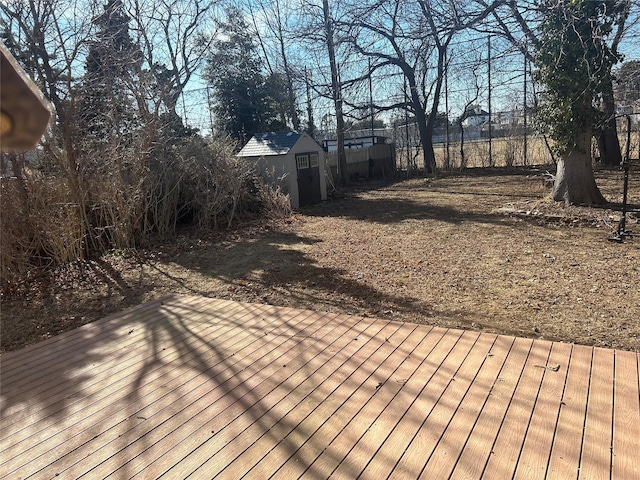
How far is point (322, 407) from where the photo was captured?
7.55ft

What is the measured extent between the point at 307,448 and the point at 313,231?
20.4ft

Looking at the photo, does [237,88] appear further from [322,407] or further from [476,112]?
[322,407]

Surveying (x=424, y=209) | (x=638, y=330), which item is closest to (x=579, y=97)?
(x=424, y=209)

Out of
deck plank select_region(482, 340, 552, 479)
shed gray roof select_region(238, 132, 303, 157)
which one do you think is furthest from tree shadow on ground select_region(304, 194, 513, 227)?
deck plank select_region(482, 340, 552, 479)

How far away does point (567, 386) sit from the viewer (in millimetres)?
2363

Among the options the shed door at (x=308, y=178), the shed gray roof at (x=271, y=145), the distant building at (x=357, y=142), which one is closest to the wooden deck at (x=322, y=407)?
the shed gray roof at (x=271, y=145)

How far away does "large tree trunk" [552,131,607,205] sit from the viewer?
7922mm

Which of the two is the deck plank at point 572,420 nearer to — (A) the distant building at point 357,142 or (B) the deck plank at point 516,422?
(B) the deck plank at point 516,422

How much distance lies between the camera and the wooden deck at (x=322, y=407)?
73.9 inches

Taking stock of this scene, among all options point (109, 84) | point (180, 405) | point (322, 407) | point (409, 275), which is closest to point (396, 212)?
point (409, 275)

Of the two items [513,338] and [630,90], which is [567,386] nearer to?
[513,338]

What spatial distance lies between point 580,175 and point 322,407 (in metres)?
7.74

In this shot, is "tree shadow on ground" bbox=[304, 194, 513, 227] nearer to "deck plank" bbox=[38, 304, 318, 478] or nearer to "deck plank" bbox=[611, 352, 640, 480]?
"deck plank" bbox=[611, 352, 640, 480]

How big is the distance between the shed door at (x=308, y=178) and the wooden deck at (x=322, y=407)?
786 cm
